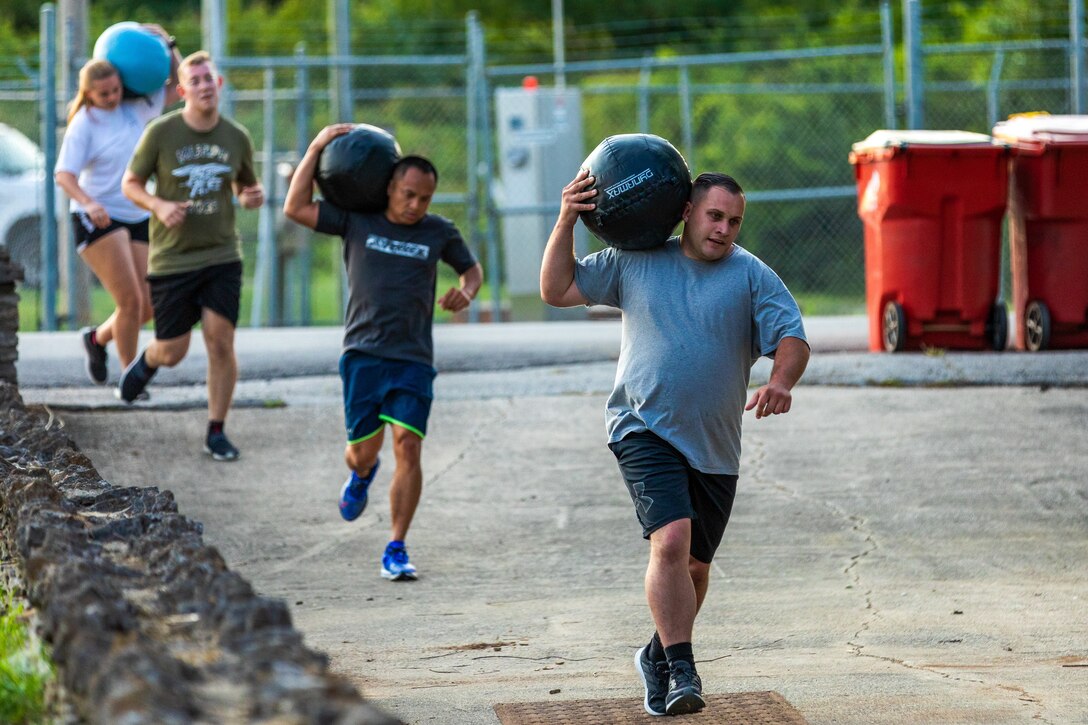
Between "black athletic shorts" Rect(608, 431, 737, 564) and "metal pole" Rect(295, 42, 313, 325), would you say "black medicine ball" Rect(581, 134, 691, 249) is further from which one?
"metal pole" Rect(295, 42, 313, 325)

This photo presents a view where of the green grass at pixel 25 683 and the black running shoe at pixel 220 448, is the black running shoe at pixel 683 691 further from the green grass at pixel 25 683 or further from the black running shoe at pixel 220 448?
the black running shoe at pixel 220 448

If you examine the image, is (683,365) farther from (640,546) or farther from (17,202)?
(17,202)

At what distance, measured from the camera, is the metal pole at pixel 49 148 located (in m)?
12.1

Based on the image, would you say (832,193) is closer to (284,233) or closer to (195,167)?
(284,233)

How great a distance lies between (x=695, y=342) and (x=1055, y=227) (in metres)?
6.62

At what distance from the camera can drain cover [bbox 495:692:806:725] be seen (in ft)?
14.6

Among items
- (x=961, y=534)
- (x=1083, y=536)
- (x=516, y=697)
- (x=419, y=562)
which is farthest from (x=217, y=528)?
(x=1083, y=536)

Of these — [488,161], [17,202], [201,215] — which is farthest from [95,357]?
[17,202]

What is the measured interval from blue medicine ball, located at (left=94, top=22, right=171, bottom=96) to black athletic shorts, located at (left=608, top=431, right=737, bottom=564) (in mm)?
4985

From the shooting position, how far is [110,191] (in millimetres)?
8766

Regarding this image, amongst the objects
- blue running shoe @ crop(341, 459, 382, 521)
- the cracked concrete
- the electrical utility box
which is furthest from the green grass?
the electrical utility box

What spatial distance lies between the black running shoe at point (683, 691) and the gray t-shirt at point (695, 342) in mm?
558

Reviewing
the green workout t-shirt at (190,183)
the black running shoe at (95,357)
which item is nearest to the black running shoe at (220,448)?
the green workout t-shirt at (190,183)

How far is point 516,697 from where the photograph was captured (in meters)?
4.78
